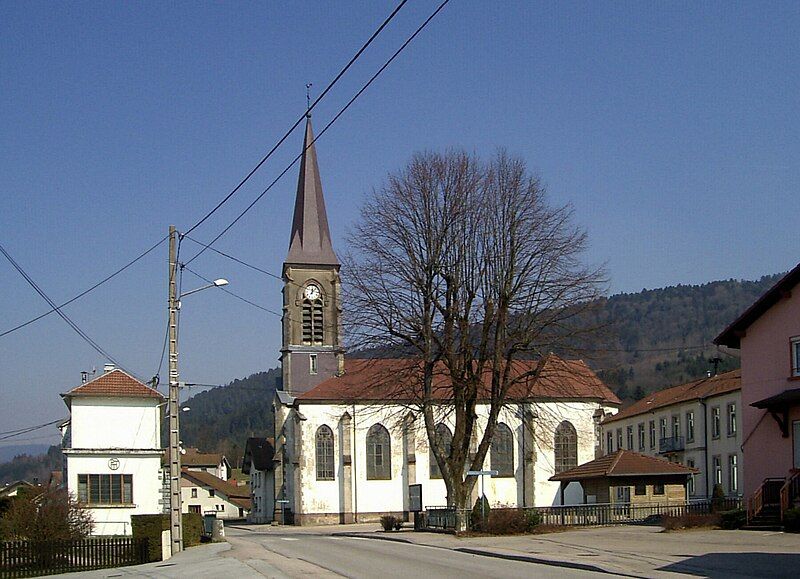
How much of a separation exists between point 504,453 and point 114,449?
31.7 meters

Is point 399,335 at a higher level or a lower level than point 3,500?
higher

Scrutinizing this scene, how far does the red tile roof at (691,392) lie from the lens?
53412 mm

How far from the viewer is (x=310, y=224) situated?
244 ft

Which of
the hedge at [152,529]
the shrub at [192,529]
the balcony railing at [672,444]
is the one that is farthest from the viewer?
the balcony railing at [672,444]

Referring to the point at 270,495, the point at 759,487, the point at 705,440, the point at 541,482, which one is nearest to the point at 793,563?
the point at 759,487

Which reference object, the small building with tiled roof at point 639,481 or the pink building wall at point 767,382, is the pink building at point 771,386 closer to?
the pink building wall at point 767,382

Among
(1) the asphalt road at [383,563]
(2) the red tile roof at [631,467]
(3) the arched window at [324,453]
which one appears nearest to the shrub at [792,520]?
(1) the asphalt road at [383,563]

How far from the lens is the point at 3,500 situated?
34562 millimetres

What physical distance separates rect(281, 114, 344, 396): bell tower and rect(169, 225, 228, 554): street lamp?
41574 mm

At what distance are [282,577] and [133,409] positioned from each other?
26302mm

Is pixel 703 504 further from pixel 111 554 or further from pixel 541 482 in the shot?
pixel 541 482

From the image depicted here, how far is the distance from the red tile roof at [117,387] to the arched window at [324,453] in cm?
2308

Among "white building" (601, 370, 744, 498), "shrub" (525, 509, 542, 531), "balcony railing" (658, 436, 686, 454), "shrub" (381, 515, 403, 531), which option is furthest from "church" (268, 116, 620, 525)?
"shrub" (525, 509, 542, 531)

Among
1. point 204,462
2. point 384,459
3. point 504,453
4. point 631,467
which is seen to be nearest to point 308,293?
point 384,459
